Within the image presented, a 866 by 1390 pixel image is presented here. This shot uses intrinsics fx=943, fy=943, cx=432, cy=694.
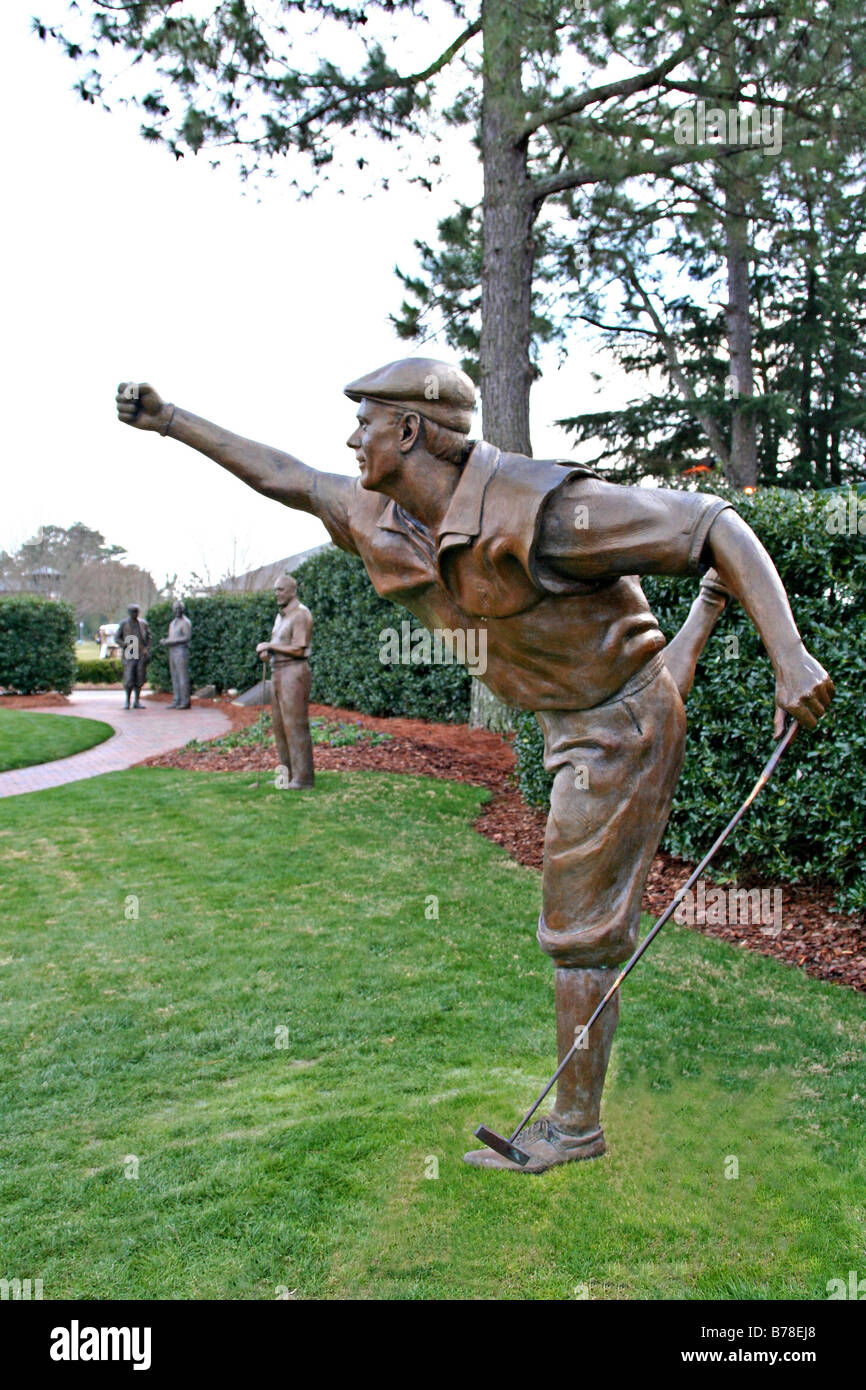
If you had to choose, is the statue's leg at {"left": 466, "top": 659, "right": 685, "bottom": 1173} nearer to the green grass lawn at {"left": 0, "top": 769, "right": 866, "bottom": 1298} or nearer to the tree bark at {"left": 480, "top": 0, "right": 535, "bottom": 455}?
the green grass lawn at {"left": 0, "top": 769, "right": 866, "bottom": 1298}

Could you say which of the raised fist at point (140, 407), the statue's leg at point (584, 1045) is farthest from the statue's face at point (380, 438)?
the statue's leg at point (584, 1045)

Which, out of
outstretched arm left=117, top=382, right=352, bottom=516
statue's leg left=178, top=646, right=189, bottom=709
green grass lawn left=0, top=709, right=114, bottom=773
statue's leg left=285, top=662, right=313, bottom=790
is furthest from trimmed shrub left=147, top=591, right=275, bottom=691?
outstretched arm left=117, top=382, right=352, bottom=516

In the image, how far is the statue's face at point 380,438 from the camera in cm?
267

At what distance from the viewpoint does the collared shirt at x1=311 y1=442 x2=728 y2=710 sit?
8.13 ft

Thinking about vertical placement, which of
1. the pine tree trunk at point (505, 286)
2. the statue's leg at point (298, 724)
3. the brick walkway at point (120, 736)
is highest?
the pine tree trunk at point (505, 286)

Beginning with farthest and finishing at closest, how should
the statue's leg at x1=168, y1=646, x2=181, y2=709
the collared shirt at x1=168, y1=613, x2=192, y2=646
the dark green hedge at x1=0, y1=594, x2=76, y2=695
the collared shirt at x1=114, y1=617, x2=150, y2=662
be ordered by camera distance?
the dark green hedge at x1=0, y1=594, x2=76, y2=695 < the statue's leg at x1=168, y1=646, x2=181, y2=709 < the collared shirt at x1=168, y1=613, x2=192, y2=646 < the collared shirt at x1=114, y1=617, x2=150, y2=662

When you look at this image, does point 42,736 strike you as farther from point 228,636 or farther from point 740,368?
point 740,368

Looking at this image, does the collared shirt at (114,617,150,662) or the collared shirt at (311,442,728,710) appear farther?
the collared shirt at (114,617,150,662)

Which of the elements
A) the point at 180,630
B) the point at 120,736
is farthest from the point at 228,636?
the point at 120,736

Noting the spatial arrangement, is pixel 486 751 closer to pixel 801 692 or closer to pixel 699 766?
pixel 699 766

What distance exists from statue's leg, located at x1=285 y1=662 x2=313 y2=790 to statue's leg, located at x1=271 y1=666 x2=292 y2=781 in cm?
9

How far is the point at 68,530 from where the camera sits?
62062 mm

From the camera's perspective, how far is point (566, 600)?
2680 mm

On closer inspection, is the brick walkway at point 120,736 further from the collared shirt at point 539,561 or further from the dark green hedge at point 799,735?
the collared shirt at point 539,561
